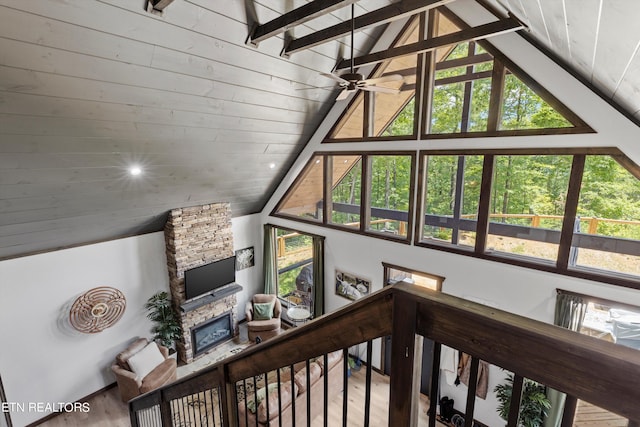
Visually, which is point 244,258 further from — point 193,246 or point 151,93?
point 151,93

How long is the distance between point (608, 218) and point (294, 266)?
556 cm

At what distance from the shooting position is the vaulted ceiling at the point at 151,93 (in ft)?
7.98

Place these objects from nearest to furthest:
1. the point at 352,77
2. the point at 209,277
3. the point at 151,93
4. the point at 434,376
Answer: the point at 434,376, the point at 352,77, the point at 151,93, the point at 209,277

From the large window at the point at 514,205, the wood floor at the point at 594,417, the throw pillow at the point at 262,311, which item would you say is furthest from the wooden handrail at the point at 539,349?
the throw pillow at the point at 262,311

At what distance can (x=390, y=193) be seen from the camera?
214 inches

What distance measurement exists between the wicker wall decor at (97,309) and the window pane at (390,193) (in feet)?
14.7

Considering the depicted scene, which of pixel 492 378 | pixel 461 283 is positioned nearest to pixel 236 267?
pixel 461 283

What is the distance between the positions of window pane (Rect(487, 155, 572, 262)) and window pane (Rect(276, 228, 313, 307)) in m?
3.67

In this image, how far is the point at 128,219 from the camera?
17.1ft

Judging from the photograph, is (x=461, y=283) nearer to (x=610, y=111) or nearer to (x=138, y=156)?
(x=610, y=111)

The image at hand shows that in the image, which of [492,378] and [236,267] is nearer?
[492,378]

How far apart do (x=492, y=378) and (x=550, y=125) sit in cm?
345

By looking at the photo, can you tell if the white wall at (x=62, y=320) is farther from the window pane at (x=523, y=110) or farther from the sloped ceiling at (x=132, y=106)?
the window pane at (x=523, y=110)

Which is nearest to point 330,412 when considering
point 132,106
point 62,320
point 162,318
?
point 162,318
